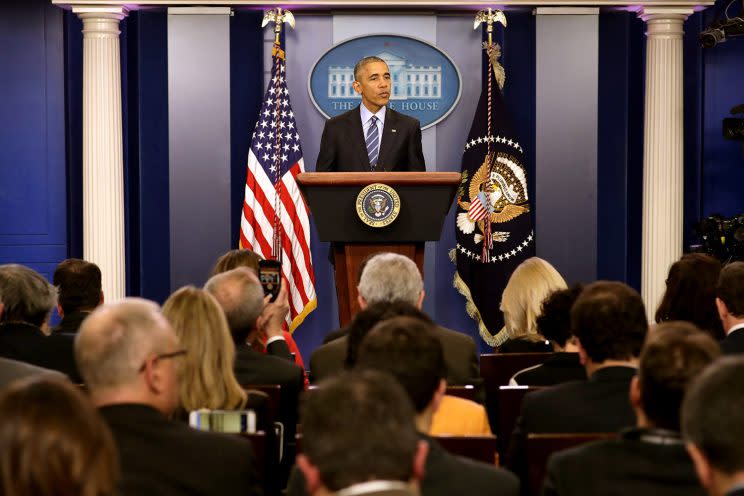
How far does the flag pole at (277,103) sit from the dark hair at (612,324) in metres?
4.92

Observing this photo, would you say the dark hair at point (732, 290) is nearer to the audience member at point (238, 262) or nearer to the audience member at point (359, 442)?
the audience member at point (238, 262)

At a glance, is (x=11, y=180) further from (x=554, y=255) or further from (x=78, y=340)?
(x=78, y=340)

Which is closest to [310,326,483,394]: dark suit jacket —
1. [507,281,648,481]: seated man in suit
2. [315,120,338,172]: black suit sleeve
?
[507,281,648,481]: seated man in suit

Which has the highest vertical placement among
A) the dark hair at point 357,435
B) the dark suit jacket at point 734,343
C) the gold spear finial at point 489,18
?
the gold spear finial at point 489,18

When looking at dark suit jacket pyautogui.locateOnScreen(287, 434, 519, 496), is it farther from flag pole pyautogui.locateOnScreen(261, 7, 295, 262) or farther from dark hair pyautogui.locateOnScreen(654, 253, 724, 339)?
flag pole pyautogui.locateOnScreen(261, 7, 295, 262)

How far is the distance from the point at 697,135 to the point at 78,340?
730 centimetres

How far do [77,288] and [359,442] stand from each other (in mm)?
3662

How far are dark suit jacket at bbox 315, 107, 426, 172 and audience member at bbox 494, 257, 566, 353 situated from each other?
184 cm

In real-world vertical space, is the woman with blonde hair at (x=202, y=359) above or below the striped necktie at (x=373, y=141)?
below

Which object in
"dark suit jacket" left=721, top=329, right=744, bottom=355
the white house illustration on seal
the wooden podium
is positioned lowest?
"dark suit jacket" left=721, top=329, right=744, bottom=355

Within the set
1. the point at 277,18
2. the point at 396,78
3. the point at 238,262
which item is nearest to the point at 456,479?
the point at 238,262

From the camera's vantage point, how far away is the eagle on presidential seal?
8227 millimetres

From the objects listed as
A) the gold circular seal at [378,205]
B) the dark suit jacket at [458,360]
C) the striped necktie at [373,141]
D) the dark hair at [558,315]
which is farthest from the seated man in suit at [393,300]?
the striped necktie at [373,141]

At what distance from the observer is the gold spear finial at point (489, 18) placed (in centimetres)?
830
